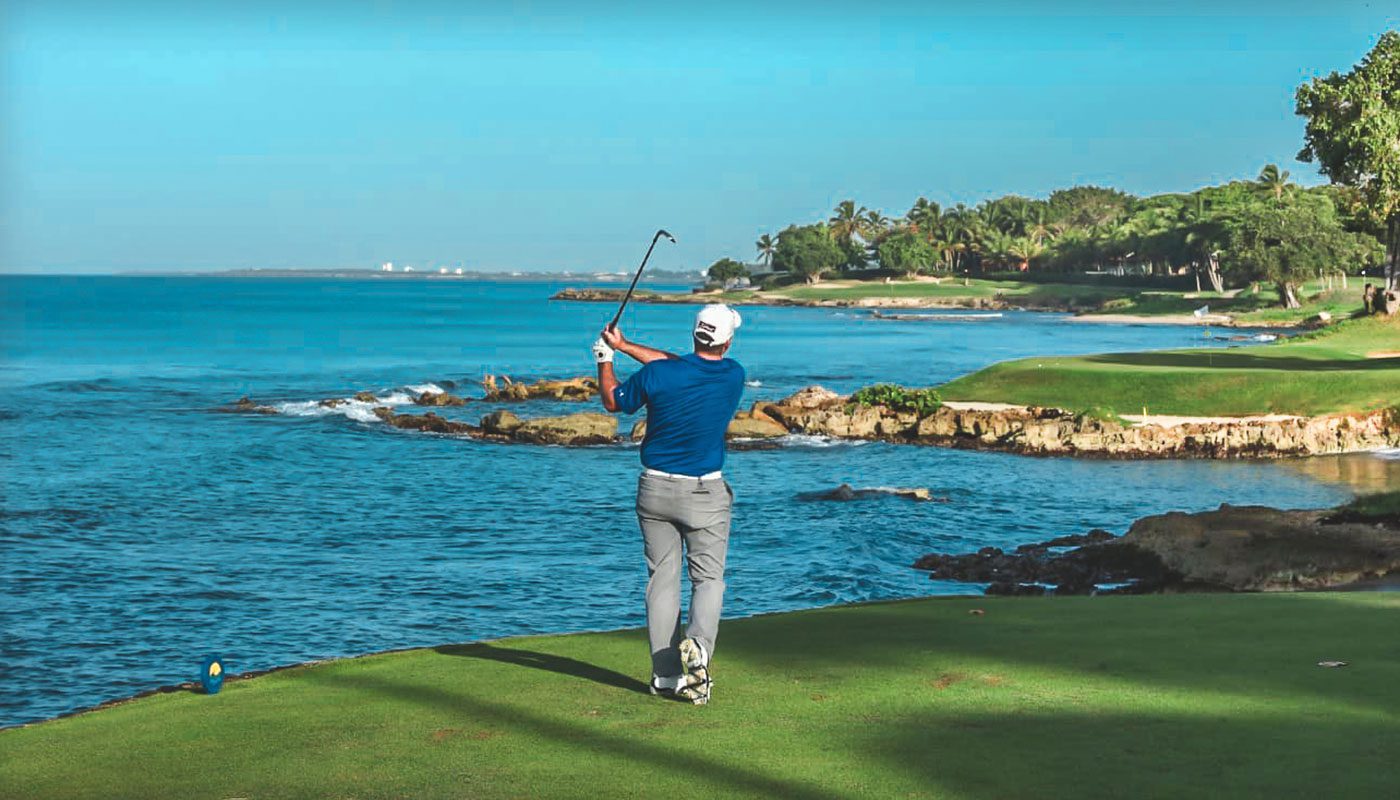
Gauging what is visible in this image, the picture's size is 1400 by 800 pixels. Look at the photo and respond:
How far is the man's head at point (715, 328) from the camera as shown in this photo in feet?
32.8

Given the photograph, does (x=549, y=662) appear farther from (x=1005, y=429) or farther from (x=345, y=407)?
(x=345, y=407)

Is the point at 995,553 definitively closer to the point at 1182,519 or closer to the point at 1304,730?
the point at 1182,519

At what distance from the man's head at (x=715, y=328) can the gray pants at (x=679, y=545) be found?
0.93 metres

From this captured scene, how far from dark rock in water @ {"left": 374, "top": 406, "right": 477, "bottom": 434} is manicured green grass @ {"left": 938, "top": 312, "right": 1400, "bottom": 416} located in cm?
1778

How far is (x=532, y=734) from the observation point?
9.45m

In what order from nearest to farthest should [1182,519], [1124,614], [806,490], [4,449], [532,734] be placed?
[532,734] → [1124,614] → [1182,519] → [806,490] → [4,449]

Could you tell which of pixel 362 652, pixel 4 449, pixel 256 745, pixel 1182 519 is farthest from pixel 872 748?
pixel 4 449

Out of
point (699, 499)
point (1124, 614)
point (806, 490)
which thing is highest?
point (699, 499)

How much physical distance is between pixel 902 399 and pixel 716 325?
42528mm

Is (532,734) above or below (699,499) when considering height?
below

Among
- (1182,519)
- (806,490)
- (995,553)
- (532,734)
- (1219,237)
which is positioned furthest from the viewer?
(1219,237)

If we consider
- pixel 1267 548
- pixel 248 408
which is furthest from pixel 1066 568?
pixel 248 408

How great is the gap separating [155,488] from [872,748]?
108ft

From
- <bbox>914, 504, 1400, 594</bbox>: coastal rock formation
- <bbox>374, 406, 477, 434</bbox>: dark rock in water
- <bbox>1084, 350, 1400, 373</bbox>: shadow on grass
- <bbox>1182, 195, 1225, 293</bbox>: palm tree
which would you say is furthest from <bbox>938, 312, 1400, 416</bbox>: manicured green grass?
<bbox>1182, 195, 1225, 293</bbox>: palm tree
